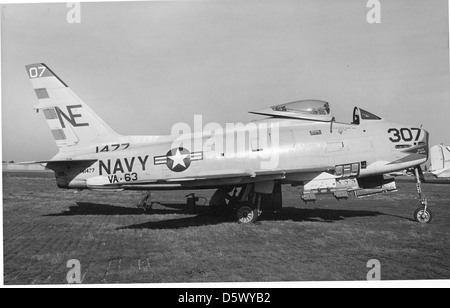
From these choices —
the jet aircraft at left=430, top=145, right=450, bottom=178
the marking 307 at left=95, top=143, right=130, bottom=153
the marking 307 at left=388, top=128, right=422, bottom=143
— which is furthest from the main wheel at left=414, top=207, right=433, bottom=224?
the jet aircraft at left=430, top=145, right=450, bottom=178

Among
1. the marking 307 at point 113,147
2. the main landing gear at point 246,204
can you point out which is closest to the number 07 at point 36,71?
the marking 307 at point 113,147

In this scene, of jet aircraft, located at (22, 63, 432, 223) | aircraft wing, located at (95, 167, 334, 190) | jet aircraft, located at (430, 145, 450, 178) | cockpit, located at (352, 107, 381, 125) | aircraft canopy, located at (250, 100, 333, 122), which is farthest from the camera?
jet aircraft, located at (430, 145, 450, 178)

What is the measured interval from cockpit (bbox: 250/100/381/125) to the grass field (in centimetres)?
333

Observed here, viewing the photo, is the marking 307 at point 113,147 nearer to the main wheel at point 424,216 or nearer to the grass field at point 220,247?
the grass field at point 220,247

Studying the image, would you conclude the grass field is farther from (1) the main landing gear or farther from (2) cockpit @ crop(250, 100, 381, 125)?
(2) cockpit @ crop(250, 100, 381, 125)

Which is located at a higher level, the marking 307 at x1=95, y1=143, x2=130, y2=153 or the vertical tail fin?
the vertical tail fin

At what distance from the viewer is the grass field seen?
765 cm

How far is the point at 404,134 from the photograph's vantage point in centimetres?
1269

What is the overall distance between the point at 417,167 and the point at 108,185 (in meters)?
9.91

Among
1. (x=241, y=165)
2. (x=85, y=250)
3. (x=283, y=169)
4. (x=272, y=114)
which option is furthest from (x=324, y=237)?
(x=85, y=250)

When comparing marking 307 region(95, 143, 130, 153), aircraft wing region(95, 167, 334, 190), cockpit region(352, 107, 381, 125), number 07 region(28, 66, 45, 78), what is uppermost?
number 07 region(28, 66, 45, 78)

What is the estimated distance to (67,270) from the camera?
26.0ft

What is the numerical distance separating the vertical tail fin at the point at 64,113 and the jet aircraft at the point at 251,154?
0.11 ft
